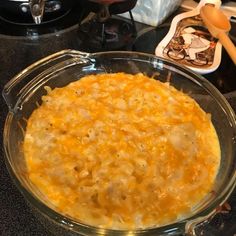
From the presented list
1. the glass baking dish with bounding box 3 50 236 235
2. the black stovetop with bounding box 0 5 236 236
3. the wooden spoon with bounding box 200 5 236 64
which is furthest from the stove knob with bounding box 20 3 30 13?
the wooden spoon with bounding box 200 5 236 64

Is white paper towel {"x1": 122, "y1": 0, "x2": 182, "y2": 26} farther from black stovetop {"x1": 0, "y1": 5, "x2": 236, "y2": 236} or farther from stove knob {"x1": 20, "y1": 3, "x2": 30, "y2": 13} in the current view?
stove knob {"x1": 20, "y1": 3, "x2": 30, "y2": 13}

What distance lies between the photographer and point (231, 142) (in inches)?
29.5

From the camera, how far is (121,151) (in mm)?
720

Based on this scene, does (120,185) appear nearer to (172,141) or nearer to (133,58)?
(172,141)

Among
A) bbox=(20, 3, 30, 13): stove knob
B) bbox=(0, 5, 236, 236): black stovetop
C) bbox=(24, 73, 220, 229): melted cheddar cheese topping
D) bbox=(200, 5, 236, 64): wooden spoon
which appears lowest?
bbox=(0, 5, 236, 236): black stovetop

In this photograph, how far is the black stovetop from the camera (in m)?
0.68

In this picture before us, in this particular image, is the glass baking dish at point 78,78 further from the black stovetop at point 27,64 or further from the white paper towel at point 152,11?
the white paper towel at point 152,11

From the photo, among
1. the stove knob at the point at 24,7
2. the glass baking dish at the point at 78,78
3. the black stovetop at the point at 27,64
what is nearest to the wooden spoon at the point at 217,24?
the black stovetop at the point at 27,64

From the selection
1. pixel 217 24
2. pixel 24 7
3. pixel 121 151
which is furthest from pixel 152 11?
pixel 121 151

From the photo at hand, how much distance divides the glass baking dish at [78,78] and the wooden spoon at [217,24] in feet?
0.62

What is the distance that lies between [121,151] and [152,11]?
50 centimetres

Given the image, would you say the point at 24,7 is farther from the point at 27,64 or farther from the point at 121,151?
the point at 121,151

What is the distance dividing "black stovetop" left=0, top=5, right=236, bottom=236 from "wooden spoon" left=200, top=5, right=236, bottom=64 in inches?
1.9

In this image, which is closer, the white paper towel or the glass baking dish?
the glass baking dish
